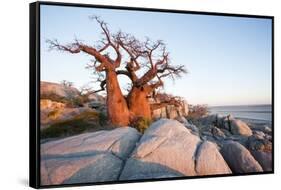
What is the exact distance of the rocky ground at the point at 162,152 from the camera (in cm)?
693

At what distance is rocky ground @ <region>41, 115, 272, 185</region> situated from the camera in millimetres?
6934

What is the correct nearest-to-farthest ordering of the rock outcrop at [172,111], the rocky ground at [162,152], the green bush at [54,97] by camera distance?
the green bush at [54,97] < the rocky ground at [162,152] < the rock outcrop at [172,111]

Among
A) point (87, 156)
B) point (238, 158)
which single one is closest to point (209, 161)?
point (238, 158)

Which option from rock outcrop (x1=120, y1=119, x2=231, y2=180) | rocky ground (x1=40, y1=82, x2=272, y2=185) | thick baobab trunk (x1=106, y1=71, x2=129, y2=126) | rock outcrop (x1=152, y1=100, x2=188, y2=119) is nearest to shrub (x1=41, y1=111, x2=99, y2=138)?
rocky ground (x1=40, y1=82, x2=272, y2=185)

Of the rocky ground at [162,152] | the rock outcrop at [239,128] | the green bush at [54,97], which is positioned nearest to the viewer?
the green bush at [54,97]

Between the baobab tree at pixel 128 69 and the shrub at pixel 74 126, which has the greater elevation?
the baobab tree at pixel 128 69

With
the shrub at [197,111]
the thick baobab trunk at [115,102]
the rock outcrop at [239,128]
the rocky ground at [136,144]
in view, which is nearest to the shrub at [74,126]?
the rocky ground at [136,144]

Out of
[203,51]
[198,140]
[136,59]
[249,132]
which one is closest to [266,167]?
[249,132]

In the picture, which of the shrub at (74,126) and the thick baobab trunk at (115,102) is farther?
the thick baobab trunk at (115,102)

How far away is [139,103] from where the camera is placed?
7.39 m

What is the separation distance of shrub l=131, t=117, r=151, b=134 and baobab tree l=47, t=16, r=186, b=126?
39 mm

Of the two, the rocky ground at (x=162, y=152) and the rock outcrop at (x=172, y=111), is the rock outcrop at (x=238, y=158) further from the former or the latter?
the rock outcrop at (x=172, y=111)

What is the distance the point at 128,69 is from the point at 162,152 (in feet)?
3.08

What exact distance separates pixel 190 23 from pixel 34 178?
2.41m
